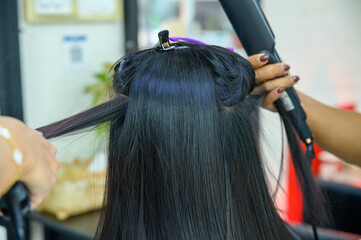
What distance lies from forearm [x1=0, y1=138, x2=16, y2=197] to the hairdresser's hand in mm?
451

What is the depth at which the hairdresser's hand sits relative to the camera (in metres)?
0.82

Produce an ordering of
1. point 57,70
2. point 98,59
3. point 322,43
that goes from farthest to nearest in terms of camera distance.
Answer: point 322,43
point 98,59
point 57,70

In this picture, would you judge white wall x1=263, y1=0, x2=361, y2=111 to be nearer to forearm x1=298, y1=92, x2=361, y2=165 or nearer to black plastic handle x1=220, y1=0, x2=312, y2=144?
forearm x1=298, y1=92, x2=361, y2=165

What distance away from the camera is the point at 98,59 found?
220 cm

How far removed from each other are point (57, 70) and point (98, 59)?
0.84 feet

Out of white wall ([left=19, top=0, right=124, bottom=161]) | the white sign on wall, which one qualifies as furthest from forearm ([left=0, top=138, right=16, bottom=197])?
the white sign on wall

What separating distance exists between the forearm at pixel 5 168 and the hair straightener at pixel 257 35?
1.43ft

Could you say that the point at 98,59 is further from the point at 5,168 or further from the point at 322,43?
the point at 5,168

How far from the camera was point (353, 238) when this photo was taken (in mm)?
1257

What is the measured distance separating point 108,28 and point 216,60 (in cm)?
160

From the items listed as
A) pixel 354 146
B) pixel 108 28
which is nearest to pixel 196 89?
pixel 354 146

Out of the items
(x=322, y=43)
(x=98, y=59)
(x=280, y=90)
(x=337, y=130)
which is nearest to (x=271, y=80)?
(x=280, y=90)

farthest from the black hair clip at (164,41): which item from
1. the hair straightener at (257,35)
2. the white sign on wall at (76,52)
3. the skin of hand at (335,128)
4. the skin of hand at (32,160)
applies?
the white sign on wall at (76,52)

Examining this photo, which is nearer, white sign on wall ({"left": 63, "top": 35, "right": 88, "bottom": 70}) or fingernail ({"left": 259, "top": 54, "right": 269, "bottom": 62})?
fingernail ({"left": 259, "top": 54, "right": 269, "bottom": 62})
